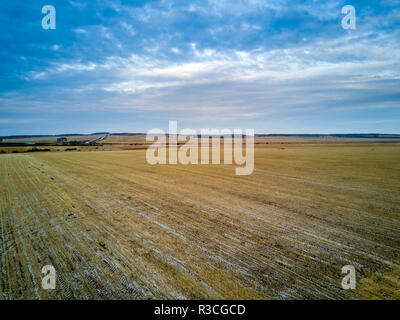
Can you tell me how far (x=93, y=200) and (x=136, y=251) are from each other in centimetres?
656

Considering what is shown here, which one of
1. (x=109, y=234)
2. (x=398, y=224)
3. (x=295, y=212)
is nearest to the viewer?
(x=109, y=234)

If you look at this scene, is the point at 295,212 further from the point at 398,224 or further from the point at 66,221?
the point at 66,221

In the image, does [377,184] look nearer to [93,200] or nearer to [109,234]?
[109,234]

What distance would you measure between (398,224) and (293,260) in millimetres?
5448

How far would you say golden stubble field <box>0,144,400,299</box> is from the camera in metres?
4.35

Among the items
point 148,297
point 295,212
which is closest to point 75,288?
point 148,297

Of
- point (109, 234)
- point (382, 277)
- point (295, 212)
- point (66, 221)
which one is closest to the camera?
point (382, 277)

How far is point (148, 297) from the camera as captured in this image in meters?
4.11

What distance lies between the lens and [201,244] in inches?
244

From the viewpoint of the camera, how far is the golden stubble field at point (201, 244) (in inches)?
171

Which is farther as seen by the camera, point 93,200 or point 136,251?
point 93,200
